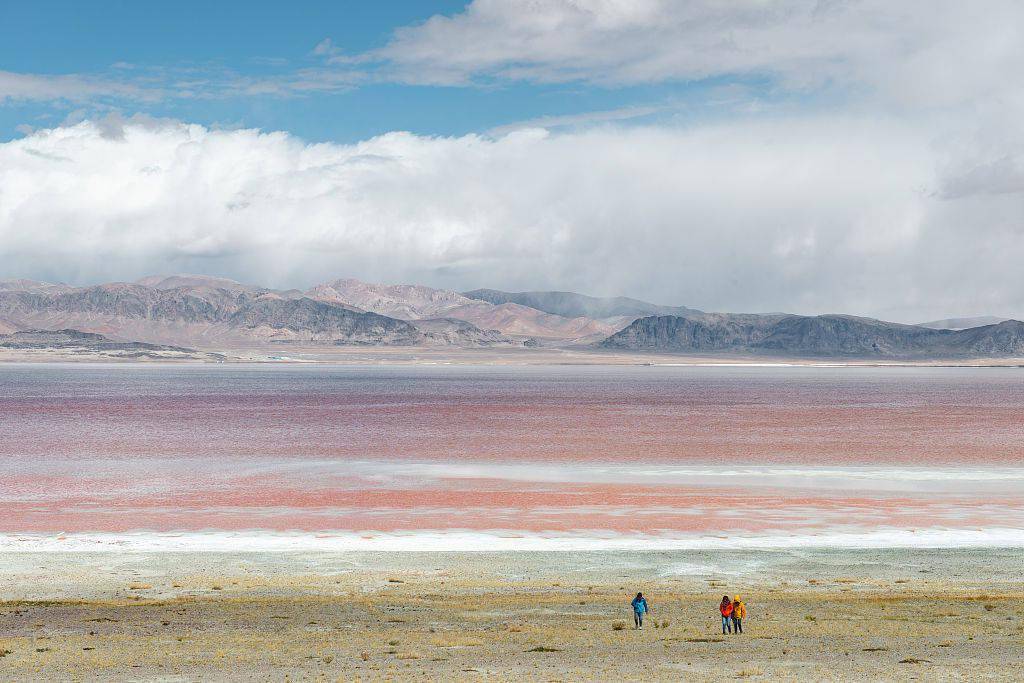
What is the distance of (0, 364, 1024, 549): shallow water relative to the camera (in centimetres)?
3466

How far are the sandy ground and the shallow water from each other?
396 centimetres

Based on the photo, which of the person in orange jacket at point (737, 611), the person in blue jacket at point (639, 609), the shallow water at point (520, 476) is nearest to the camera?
the person in orange jacket at point (737, 611)

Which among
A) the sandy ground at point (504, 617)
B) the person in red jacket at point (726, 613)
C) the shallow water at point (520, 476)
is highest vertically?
the person in red jacket at point (726, 613)

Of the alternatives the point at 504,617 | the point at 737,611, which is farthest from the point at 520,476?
the point at 737,611

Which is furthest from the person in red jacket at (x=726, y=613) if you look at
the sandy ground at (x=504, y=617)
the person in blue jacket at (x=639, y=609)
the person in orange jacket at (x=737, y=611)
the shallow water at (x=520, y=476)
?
the shallow water at (x=520, y=476)

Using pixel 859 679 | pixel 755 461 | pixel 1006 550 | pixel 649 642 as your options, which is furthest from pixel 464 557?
pixel 755 461

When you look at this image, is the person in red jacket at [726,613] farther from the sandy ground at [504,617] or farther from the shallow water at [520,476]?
the shallow water at [520,476]

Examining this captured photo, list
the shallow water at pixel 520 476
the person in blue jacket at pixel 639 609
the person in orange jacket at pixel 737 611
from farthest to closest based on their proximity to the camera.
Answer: the shallow water at pixel 520 476, the person in blue jacket at pixel 639 609, the person in orange jacket at pixel 737 611

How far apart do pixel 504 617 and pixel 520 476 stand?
96.0ft

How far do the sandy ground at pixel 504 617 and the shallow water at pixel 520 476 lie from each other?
3958 mm

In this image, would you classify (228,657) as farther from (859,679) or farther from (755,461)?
(755,461)

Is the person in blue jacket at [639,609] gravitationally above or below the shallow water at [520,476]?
above

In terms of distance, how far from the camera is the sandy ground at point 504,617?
17.8 m

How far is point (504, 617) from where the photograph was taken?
70.9ft
